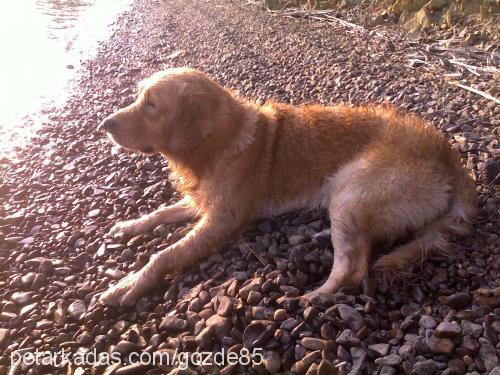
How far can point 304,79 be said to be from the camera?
736 centimetres

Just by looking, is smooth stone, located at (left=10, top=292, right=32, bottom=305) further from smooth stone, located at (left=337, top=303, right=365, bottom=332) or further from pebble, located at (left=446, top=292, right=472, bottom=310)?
pebble, located at (left=446, top=292, right=472, bottom=310)

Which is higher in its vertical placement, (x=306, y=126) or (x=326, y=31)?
(x=326, y=31)

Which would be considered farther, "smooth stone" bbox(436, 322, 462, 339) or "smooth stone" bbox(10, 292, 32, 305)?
"smooth stone" bbox(10, 292, 32, 305)

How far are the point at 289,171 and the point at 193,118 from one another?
3.46 feet

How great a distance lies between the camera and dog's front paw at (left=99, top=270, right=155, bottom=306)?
11.4ft

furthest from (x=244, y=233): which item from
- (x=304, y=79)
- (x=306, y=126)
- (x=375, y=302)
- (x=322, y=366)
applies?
(x=304, y=79)

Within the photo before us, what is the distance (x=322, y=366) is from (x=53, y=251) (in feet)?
10.1

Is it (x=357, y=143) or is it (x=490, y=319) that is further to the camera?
(x=357, y=143)

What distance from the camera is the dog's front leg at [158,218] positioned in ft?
14.4

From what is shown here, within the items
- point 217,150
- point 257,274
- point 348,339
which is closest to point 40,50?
point 217,150

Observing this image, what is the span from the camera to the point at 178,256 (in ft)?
12.2

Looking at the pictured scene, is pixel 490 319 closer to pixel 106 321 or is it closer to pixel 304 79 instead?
pixel 106 321

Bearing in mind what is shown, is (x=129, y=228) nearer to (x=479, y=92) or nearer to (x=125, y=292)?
(x=125, y=292)

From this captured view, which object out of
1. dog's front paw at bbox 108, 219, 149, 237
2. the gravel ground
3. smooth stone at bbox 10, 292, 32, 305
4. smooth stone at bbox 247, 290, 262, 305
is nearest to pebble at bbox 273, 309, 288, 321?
the gravel ground
